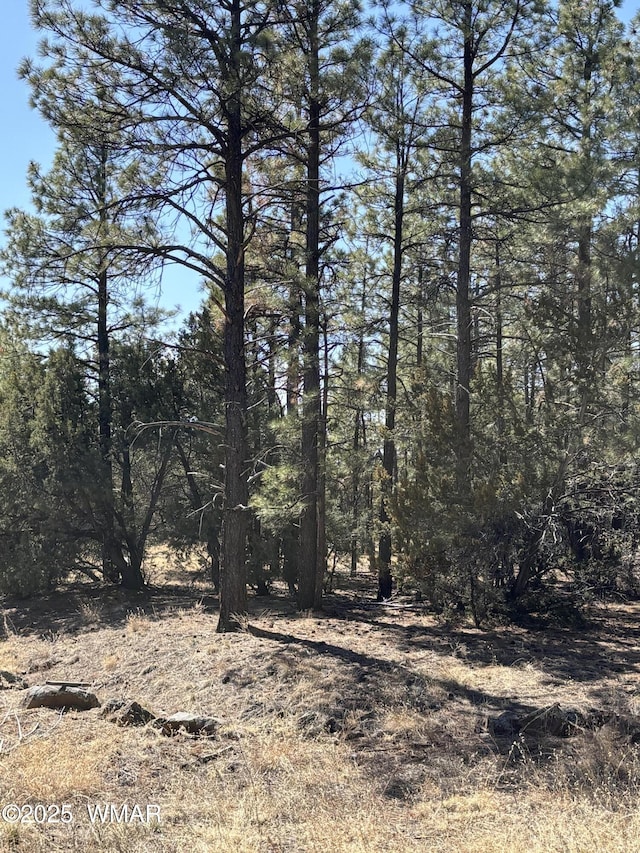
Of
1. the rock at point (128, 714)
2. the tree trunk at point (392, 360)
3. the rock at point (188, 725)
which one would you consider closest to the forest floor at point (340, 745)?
the rock at point (188, 725)

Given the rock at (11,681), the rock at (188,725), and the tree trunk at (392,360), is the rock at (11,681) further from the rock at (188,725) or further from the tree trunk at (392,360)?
the tree trunk at (392,360)

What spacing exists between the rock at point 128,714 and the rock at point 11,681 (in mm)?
2226

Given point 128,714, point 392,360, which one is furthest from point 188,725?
point 392,360

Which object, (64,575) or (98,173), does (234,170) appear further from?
(64,575)

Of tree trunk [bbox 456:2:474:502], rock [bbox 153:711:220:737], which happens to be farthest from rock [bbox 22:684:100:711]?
tree trunk [bbox 456:2:474:502]

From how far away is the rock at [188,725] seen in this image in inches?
242

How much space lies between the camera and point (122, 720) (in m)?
6.35

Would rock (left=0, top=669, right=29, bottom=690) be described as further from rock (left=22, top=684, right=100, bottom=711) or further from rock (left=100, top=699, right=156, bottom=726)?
rock (left=100, top=699, right=156, bottom=726)

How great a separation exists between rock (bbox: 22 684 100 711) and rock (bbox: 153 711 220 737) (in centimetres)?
109

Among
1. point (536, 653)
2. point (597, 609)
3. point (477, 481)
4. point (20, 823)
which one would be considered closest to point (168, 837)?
point (20, 823)

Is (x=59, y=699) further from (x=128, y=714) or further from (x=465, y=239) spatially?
(x=465, y=239)

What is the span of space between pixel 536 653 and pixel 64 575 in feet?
36.7

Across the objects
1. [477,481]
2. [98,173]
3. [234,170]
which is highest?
[98,173]

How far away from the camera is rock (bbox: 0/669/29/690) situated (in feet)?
27.1
